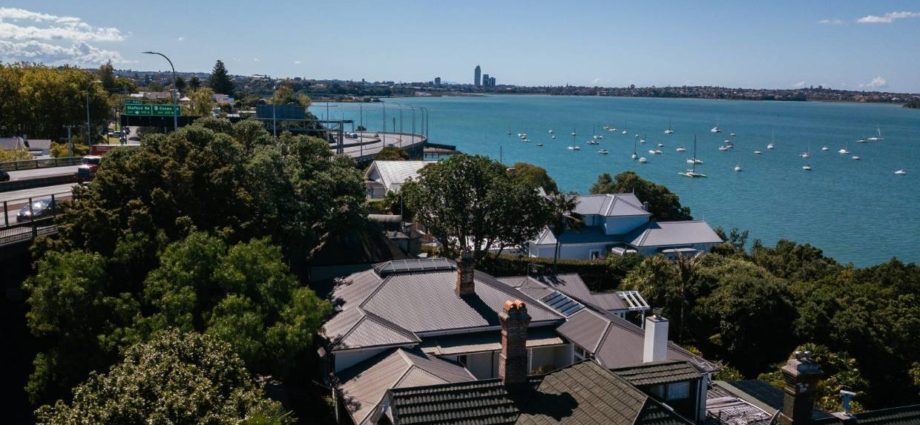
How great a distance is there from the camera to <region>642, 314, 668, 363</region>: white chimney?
Result: 23.1m

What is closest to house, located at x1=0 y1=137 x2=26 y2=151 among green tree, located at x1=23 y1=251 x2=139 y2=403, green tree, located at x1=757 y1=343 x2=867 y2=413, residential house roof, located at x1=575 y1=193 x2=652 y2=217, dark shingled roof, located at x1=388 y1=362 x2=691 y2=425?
residential house roof, located at x1=575 y1=193 x2=652 y2=217

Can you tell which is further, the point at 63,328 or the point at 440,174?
the point at 440,174

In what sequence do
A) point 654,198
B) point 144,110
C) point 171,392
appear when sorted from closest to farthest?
1. point 171,392
2. point 654,198
3. point 144,110

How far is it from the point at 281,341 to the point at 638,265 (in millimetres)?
31570

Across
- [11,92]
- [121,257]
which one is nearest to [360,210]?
[121,257]

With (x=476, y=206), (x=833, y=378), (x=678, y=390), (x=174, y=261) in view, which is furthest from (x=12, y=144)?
(x=833, y=378)

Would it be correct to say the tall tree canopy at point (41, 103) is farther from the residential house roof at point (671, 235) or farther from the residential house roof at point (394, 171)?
the residential house roof at point (671, 235)

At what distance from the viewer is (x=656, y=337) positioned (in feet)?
76.8

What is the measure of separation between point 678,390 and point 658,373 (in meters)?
0.72

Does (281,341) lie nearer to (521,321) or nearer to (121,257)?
(121,257)

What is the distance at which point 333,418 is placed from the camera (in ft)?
87.1

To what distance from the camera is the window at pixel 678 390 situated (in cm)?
1959

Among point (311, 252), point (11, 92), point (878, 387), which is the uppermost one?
point (11, 92)

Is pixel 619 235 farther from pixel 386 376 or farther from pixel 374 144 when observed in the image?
pixel 374 144
